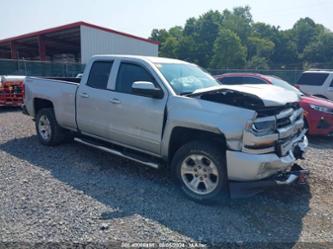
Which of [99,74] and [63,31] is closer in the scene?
[99,74]

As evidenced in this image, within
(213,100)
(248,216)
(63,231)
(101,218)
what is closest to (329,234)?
(248,216)

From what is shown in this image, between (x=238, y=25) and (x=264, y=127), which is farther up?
(x=238, y=25)

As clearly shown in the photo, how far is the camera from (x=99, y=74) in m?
5.44

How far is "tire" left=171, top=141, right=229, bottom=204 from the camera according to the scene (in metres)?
3.90

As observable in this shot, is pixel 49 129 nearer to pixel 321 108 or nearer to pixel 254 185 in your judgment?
pixel 254 185

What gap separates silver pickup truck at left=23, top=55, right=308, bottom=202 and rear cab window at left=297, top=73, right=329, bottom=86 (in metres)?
7.95

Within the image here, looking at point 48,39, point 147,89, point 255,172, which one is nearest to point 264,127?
point 255,172

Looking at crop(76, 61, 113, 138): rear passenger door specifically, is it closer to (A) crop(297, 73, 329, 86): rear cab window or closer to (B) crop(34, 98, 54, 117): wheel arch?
(B) crop(34, 98, 54, 117): wheel arch

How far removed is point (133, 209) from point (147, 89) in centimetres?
163

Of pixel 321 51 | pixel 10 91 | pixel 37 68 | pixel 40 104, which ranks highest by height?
pixel 321 51

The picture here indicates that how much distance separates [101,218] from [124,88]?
85.0 inches

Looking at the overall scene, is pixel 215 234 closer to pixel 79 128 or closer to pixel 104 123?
pixel 104 123

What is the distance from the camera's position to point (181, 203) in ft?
13.4

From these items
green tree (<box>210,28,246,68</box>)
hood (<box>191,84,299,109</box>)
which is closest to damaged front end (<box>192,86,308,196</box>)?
hood (<box>191,84,299,109</box>)
